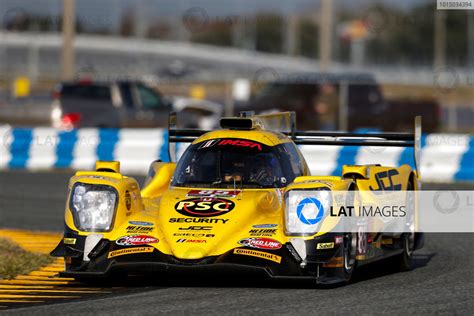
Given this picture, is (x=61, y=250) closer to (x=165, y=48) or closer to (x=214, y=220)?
(x=214, y=220)

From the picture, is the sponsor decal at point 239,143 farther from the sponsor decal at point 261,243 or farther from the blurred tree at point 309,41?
the blurred tree at point 309,41

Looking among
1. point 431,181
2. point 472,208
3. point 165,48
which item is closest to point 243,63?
point 165,48

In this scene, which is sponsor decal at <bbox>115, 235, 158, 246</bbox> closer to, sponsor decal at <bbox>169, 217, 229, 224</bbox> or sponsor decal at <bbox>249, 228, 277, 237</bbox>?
sponsor decal at <bbox>169, 217, 229, 224</bbox>

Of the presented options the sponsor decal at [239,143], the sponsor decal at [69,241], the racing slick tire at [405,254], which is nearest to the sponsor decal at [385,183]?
the racing slick tire at [405,254]

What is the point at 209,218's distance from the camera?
31.0 feet

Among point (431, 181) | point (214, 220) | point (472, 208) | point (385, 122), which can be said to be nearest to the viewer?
point (214, 220)

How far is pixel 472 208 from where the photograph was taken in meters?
16.3

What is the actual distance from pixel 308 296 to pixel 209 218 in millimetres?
1103

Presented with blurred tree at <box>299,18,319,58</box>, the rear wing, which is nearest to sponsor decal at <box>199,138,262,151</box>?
the rear wing

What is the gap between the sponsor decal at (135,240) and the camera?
9.34 metres

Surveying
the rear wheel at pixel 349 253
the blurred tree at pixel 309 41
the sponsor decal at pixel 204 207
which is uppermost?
the blurred tree at pixel 309 41

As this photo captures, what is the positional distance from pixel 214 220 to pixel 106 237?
90 centimetres

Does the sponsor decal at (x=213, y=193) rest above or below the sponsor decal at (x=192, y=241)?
above

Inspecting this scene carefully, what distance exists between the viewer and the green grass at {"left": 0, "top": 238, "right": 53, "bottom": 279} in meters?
10.4
